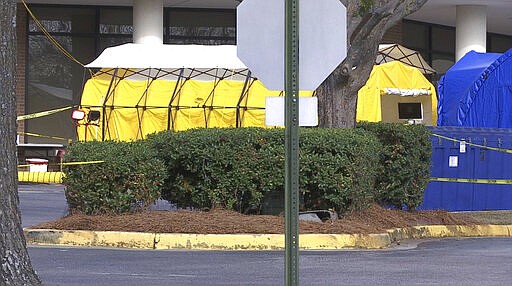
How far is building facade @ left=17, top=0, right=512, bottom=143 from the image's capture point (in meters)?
29.5

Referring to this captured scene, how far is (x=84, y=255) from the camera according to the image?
12727 millimetres

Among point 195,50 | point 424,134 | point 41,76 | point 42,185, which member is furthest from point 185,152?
point 41,76

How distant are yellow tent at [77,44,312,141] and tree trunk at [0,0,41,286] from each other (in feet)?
53.1

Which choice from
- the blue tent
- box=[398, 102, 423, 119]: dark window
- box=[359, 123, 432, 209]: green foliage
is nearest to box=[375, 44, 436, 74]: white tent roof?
Answer: box=[398, 102, 423, 119]: dark window

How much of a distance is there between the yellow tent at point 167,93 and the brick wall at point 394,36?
7582 millimetres

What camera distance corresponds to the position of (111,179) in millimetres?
14477

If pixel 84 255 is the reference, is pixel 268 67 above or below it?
above

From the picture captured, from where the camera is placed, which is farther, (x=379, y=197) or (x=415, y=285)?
(x=379, y=197)

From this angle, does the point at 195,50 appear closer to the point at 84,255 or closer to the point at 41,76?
the point at 41,76

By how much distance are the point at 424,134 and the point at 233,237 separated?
466cm

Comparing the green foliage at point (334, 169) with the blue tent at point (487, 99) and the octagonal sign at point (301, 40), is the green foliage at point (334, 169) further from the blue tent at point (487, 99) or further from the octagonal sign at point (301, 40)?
the blue tent at point (487, 99)

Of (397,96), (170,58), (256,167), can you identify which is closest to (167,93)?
(170,58)

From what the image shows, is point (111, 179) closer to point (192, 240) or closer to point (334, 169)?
point (192, 240)

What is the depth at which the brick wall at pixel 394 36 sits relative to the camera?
32531 millimetres
